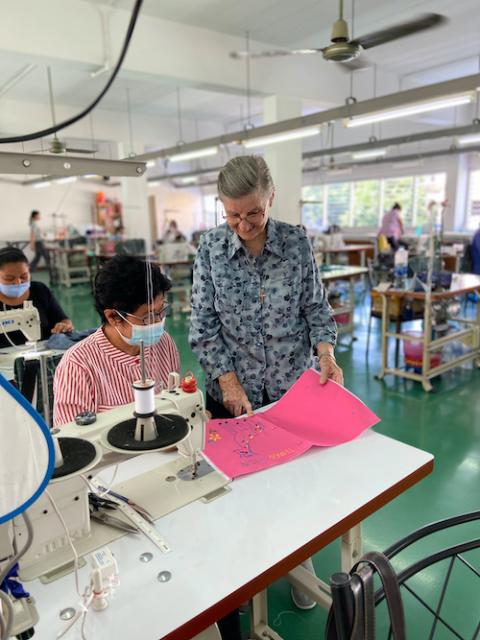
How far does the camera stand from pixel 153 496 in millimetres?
1079

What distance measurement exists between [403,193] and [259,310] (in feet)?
37.5

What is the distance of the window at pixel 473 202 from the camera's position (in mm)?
10430

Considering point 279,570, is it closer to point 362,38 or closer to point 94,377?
point 94,377

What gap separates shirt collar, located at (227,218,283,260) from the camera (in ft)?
4.85

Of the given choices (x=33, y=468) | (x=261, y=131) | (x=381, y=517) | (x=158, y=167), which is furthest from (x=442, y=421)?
(x=158, y=167)

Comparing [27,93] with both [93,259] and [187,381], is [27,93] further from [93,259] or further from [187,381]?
[187,381]

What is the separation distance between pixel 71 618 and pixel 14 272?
2231 mm

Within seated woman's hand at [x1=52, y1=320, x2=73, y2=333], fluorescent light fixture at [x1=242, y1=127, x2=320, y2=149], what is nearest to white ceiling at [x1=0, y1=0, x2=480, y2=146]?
fluorescent light fixture at [x1=242, y1=127, x2=320, y2=149]

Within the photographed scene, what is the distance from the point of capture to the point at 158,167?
15.2m

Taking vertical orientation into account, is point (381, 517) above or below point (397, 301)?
below

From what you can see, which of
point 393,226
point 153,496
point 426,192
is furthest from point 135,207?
point 153,496

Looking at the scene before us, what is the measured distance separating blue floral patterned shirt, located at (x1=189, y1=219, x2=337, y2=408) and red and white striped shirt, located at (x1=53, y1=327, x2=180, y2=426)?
213 millimetres

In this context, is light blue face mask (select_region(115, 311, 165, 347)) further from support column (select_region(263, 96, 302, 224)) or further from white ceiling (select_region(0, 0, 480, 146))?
support column (select_region(263, 96, 302, 224))

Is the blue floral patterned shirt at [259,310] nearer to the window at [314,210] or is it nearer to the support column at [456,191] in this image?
the support column at [456,191]
